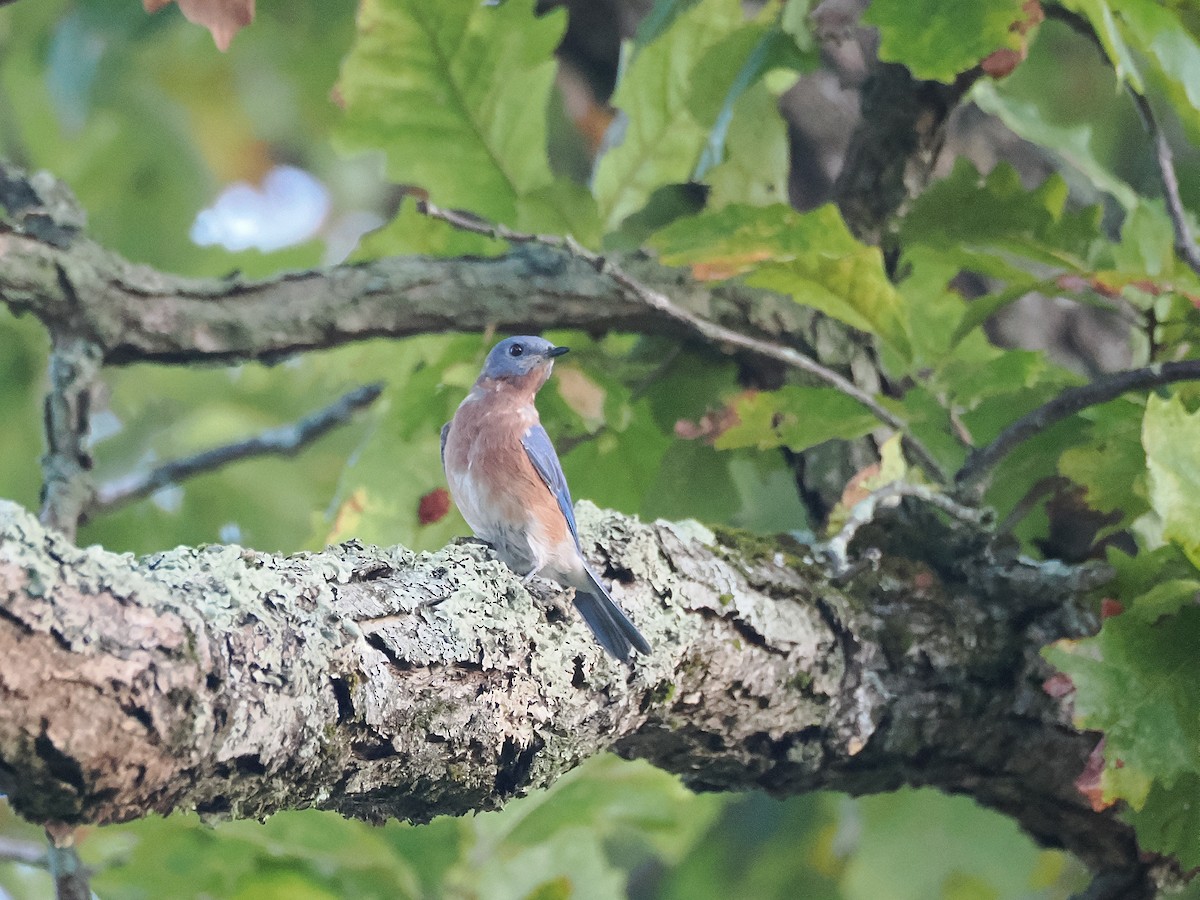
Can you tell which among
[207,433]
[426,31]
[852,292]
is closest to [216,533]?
[207,433]

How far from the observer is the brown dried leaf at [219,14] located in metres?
2.26

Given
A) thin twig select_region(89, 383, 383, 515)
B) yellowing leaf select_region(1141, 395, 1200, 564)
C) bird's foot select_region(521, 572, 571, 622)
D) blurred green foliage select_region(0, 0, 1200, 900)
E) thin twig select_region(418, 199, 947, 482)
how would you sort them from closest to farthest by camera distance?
bird's foot select_region(521, 572, 571, 622)
yellowing leaf select_region(1141, 395, 1200, 564)
thin twig select_region(418, 199, 947, 482)
blurred green foliage select_region(0, 0, 1200, 900)
thin twig select_region(89, 383, 383, 515)

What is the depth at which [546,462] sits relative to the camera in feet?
8.80

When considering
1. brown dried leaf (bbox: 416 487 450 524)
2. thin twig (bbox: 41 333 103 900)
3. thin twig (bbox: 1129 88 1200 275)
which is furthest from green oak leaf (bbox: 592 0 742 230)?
thin twig (bbox: 41 333 103 900)

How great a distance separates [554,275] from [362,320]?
432mm

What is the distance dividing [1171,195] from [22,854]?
2.96 m

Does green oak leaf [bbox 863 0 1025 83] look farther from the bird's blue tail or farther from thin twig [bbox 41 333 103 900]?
thin twig [bbox 41 333 103 900]

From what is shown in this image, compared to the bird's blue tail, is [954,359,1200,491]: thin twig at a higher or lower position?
higher

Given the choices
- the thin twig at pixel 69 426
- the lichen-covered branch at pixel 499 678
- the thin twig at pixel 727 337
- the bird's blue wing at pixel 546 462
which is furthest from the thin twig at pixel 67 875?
the thin twig at pixel 727 337

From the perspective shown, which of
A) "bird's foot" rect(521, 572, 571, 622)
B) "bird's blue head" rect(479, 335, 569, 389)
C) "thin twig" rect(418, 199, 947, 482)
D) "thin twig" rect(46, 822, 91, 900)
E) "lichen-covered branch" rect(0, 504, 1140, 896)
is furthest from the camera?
"bird's blue head" rect(479, 335, 569, 389)

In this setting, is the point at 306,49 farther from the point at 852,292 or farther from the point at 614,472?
the point at 852,292

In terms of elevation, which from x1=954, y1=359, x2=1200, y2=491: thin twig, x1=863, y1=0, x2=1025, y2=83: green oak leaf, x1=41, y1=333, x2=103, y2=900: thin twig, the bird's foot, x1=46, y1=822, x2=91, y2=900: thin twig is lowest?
x1=46, y1=822, x2=91, y2=900: thin twig

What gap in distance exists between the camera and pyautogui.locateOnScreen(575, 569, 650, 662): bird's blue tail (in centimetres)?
184

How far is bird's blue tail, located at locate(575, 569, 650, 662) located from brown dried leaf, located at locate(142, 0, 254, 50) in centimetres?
120
